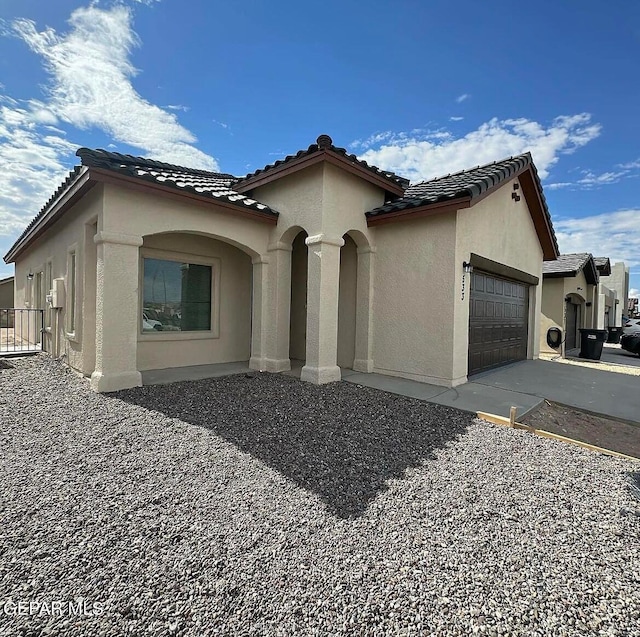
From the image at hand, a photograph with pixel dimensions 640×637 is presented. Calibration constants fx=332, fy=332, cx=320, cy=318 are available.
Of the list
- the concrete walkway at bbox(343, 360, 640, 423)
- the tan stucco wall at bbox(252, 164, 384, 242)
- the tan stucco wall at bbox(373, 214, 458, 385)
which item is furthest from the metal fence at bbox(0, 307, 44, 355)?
the tan stucco wall at bbox(373, 214, 458, 385)

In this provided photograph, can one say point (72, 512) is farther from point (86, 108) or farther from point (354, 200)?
point (86, 108)

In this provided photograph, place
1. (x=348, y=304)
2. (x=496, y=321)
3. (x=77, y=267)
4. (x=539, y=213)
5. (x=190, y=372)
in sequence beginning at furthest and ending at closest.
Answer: (x=539, y=213) → (x=496, y=321) → (x=348, y=304) → (x=190, y=372) → (x=77, y=267)

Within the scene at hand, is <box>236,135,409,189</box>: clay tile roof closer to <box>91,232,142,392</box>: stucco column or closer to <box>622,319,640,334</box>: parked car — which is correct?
<box>91,232,142,392</box>: stucco column

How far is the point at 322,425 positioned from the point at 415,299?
3.90 m

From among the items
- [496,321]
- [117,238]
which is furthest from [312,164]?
[496,321]

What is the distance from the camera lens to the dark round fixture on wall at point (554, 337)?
576 inches

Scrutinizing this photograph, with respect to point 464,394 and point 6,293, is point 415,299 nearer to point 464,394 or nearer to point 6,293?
point 464,394

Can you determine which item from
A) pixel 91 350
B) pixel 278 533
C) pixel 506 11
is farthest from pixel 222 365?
pixel 506 11

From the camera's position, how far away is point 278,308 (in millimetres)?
8039

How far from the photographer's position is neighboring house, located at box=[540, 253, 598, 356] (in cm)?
1496

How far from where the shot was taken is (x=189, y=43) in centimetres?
782

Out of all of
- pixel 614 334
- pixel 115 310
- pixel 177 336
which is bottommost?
pixel 614 334

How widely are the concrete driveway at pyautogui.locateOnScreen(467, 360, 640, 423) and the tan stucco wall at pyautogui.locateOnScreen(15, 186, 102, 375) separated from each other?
8.47 m

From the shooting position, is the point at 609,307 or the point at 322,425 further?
the point at 609,307
